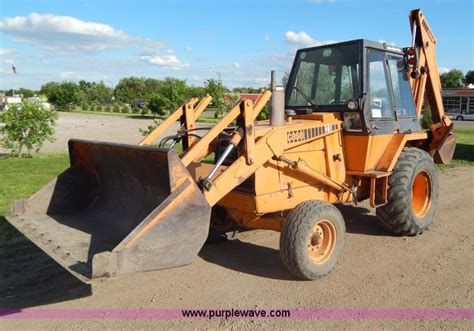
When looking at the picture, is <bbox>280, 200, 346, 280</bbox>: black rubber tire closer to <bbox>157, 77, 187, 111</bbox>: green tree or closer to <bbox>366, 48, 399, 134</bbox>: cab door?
<bbox>366, 48, 399, 134</bbox>: cab door

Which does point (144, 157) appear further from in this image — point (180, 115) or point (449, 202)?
point (449, 202)

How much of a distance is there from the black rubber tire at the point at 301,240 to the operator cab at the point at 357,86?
1.44 m

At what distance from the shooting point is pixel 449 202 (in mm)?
8320

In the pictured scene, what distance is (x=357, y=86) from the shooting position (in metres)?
5.79

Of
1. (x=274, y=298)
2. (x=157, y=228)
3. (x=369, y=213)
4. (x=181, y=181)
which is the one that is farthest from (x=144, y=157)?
(x=369, y=213)

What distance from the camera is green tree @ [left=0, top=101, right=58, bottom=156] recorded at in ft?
44.1

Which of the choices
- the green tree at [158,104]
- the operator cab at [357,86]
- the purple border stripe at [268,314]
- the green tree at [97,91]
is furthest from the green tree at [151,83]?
the purple border stripe at [268,314]

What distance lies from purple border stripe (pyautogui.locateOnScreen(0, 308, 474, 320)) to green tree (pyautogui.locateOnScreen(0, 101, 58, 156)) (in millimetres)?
10460

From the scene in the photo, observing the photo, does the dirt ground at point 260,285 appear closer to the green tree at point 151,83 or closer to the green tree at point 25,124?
the green tree at point 25,124

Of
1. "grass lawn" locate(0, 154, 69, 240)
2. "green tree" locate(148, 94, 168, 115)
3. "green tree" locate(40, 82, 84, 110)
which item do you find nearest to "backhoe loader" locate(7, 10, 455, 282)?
"grass lawn" locate(0, 154, 69, 240)

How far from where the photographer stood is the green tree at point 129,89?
9338cm

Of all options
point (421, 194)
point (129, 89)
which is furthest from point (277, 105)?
point (129, 89)

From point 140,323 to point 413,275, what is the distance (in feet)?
9.53

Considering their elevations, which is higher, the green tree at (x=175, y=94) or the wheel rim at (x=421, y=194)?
the green tree at (x=175, y=94)
